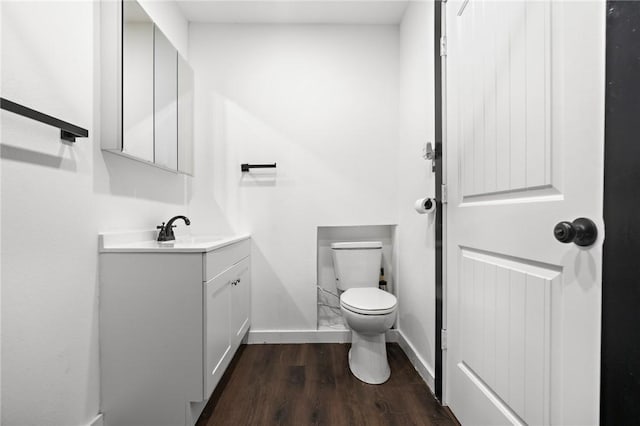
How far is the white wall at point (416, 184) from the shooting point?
1.60 metres

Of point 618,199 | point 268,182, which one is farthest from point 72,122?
point 618,199

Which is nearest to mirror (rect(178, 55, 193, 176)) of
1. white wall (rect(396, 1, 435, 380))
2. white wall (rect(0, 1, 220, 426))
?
white wall (rect(0, 1, 220, 426))

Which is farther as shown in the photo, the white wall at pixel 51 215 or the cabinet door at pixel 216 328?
the cabinet door at pixel 216 328

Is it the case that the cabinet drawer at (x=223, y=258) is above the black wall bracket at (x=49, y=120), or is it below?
below

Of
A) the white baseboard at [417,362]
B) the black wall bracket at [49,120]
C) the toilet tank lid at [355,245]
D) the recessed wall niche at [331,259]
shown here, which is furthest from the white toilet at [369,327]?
the black wall bracket at [49,120]

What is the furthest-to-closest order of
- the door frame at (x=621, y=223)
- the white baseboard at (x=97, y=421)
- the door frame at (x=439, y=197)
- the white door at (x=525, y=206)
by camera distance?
1. the door frame at (x=439, y=197)
2. the white baseboard at (x=97, y=421)
3. the white door at (x=525, y=206)
4. the door frame at (x=621, y=223)

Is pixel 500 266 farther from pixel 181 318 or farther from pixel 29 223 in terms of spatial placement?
pixel 29 223

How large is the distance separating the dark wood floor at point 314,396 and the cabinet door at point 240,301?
0.24 meters

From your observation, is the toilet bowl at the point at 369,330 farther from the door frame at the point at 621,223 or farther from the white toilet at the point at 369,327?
the door frame at the point at 621,223

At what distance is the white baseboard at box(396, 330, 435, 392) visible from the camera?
156 cm

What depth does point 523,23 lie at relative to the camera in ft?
2.92

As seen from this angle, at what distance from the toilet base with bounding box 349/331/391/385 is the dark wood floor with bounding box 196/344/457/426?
0.13 ft

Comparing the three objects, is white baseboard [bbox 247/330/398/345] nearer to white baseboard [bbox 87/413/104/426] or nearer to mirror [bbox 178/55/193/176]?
white baseboard [bbox 87/413/104/426]

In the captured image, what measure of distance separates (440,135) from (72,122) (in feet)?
5.35
